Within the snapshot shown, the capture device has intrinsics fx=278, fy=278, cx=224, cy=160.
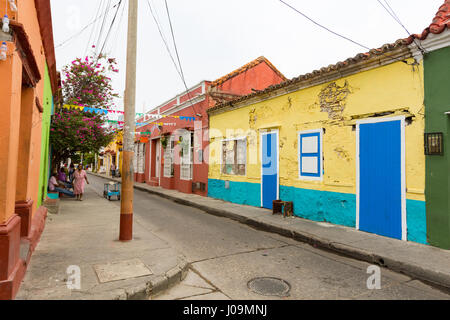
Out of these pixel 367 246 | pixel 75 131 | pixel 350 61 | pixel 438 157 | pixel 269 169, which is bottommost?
pixel 367 246

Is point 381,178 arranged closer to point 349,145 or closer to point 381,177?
point 381,177

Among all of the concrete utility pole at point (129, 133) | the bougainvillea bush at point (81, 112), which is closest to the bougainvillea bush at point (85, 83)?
the bougainvillea bush at point (81, 112)

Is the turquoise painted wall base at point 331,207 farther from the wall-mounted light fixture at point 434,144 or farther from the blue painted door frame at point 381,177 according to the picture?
the wall-mounted light fixture at point 434,144

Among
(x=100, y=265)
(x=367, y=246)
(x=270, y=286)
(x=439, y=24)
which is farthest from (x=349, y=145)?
(x=100, y=265)

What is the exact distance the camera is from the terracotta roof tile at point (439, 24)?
5.19 meters

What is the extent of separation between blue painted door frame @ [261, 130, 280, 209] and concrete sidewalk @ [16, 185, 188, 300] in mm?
4498

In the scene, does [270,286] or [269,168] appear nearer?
[270,286]

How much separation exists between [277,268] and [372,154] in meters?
3.76

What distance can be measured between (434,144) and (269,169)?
16.5 ft

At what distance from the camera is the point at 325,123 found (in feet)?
25.3

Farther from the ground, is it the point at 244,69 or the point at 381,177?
the point at 244,69

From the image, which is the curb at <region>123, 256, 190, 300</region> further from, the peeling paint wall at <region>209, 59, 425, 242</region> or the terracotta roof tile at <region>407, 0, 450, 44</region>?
the terracotta roof tile at <region>407, 0, 450, 44</region>

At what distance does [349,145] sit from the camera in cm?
706
